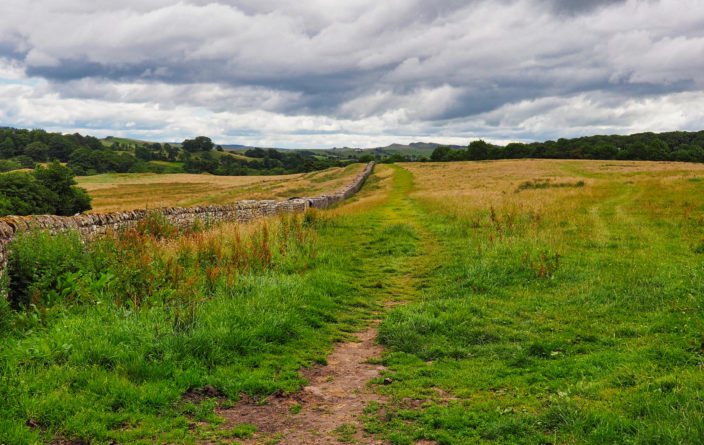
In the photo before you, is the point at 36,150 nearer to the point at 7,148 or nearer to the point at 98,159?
the point at 7,148

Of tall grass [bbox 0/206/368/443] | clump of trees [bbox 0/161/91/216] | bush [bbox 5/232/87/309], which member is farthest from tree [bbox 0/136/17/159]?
bush [bbox 5/232/87/309]

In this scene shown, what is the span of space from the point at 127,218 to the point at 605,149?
97.7 m

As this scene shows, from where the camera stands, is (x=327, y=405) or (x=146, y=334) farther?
(x=146, y=334)

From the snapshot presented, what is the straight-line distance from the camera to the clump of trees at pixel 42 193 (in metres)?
42.1

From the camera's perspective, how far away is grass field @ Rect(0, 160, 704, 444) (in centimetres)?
392

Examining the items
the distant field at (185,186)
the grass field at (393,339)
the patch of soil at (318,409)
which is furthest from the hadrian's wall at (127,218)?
the distant field at (185,186)

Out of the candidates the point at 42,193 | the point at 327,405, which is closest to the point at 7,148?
the point at 42,193

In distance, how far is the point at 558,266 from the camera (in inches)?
365

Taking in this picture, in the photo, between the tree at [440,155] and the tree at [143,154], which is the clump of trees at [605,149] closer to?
the tree at [440,155]

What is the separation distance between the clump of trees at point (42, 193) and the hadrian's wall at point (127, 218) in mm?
31429

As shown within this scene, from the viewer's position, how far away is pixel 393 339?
21.2 ft

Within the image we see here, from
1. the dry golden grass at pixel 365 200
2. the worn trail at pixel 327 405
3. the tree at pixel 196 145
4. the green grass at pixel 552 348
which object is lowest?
the worn trail at pixel 327 405

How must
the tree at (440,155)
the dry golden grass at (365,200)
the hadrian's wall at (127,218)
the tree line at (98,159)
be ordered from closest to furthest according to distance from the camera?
the hadrian's wall at (127,218), the dry golden grass at (365,200), the tree at (440,155), the tree line at (98,159)

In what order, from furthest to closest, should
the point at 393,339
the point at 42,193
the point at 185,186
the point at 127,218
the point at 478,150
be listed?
the point at 478,150, the point at 185,186, the point at 42,193, the point at 127,218, the point at 393,339
